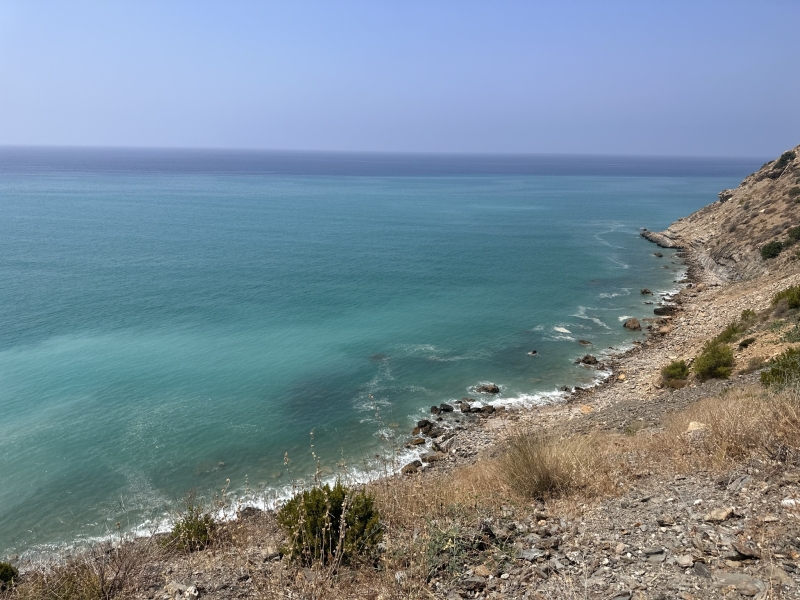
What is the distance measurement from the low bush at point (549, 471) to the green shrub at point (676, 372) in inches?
721

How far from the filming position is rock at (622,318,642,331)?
37156 mm

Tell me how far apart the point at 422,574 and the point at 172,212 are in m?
94.1

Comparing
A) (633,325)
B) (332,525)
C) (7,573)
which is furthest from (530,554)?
(633,325)

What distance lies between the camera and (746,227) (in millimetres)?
53000

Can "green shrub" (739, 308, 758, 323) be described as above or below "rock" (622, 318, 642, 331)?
above

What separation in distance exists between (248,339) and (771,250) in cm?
4449

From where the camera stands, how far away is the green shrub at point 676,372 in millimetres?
23797

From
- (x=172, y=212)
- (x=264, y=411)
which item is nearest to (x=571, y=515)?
(x=264, y=411)

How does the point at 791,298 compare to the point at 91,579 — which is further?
the point at 791,298

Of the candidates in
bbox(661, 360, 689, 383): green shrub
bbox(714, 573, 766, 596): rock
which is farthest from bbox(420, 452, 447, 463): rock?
bbox(714, 573, 766, 596): rock

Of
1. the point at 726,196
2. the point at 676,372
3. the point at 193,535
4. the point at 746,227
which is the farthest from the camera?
the point at 726,196

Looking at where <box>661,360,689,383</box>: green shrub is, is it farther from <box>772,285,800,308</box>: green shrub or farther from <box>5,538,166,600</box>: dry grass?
<box>5,538,166,600</box>: dry grass

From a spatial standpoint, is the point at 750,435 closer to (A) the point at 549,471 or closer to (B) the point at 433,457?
(A) the point at 549,471

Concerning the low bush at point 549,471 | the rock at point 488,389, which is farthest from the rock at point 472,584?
the rock at point 488,389
